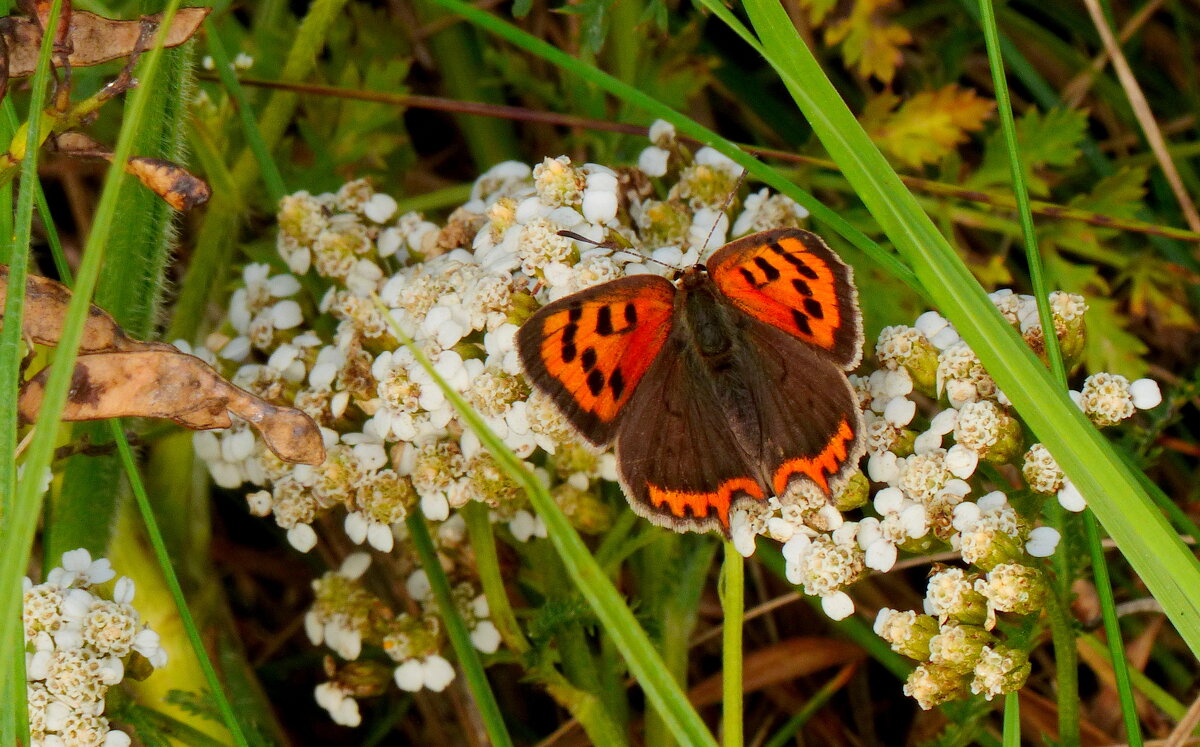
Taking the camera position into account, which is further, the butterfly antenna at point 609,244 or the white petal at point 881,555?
the butterfly antenna at point 609,244

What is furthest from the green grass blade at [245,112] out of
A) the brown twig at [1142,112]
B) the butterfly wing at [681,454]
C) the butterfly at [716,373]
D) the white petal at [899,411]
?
the brown twig at [1142,112]

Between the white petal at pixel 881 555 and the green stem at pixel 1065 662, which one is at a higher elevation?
the white petal at pixel 881 555

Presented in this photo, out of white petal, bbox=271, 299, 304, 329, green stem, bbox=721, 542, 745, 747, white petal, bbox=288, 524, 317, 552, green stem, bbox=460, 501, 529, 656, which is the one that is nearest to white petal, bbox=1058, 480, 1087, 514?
green stem, bbox=721, 542, 745, 747

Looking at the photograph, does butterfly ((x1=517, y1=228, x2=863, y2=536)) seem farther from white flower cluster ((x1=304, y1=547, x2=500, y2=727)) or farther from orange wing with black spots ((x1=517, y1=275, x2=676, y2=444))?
white flower cluster ((x1=304, y1=547, x2=500, y2=727))

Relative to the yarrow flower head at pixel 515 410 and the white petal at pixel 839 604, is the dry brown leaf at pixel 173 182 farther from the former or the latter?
the white petal at pixel 839 604

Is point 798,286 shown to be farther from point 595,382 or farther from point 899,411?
point 595,382

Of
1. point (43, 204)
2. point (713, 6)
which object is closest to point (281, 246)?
point (43, 204)
